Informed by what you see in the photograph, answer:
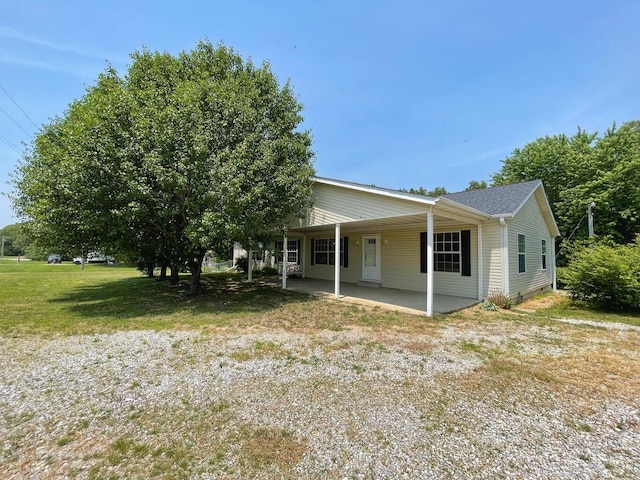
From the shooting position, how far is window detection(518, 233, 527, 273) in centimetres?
989

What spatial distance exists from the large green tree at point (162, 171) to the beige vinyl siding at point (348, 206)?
515 mm

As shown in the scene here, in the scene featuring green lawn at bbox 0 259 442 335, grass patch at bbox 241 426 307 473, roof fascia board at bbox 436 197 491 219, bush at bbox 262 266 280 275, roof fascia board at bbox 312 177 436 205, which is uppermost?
roof fascia board at bbox 312 177 436 205

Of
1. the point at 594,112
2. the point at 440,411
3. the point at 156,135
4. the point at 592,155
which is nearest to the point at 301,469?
the point at 440,411

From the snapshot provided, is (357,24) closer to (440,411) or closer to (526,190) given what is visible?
(526,190)

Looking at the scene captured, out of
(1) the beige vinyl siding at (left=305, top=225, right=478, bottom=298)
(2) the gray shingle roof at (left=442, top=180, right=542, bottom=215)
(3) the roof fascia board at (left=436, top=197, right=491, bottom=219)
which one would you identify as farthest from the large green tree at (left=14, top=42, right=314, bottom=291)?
(2) the gray shingle roof at (left=442, top=180, right=542, bottom=215)

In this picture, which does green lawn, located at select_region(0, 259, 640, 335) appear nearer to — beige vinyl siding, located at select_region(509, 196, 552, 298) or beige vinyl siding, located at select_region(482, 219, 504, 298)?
beige vinyl siding, located at select_region(509, 196, 552, 298)

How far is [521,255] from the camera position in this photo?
10016mm

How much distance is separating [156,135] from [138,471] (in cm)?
728

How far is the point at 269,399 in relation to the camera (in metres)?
3.20

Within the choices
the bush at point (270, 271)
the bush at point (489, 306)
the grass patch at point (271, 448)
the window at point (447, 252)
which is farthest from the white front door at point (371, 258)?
the grass patch at point (271, 448)

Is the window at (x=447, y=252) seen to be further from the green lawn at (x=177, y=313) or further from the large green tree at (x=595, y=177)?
the large green tree at (x=595, y=177)

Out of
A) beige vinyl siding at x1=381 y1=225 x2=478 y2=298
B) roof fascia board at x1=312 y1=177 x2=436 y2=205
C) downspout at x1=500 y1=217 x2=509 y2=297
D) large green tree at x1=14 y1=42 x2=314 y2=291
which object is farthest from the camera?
beige vinyl siding at x1=381 y1=225 x2=478 y2=298

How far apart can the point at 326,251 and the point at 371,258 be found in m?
2.60

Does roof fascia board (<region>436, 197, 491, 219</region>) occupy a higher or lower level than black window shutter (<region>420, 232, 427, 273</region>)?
higher
